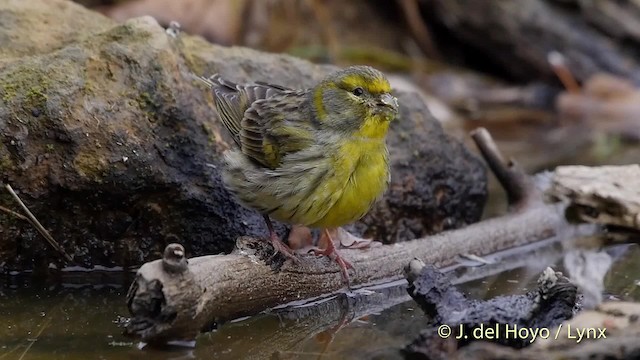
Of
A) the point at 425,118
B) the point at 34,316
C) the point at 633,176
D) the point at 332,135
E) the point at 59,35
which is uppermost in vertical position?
the point at 633,176

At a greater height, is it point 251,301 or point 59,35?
point 59,35

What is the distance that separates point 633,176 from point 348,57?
5166mm

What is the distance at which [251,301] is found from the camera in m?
4.57

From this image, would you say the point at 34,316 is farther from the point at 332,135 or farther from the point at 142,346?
the point at 332,135

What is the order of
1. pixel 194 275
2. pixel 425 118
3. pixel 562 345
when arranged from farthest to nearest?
pixel 425 118, pixel 194 275, pixel 562 345

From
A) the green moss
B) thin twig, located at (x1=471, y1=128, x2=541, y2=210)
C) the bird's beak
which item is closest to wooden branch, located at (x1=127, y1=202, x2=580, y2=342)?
thin twig, located at (x1=471, y1=128, x2=541, y2=210)

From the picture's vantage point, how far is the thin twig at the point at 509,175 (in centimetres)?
636

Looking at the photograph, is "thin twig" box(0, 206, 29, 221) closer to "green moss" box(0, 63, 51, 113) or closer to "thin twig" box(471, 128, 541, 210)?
"green moss" box(0, 63, 51, 113)

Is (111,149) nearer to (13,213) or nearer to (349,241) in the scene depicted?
(13,213)

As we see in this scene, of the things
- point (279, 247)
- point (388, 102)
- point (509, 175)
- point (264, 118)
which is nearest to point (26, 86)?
point (264, 118)

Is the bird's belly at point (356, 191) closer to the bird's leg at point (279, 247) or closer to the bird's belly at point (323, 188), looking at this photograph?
the bird's belly at point (323, 188)

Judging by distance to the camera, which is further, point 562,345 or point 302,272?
point 302,272

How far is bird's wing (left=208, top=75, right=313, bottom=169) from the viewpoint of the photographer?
17.1ft

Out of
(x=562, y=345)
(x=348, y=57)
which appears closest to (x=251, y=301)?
(x=562, y=345)
